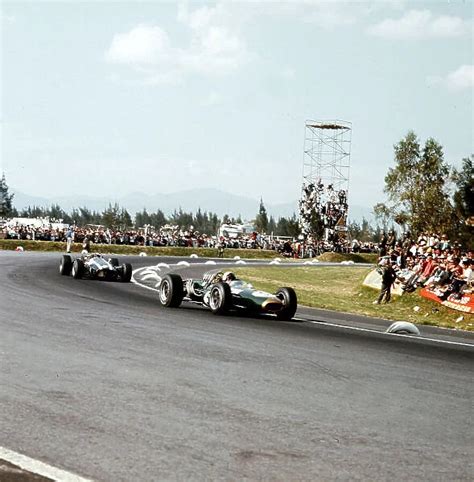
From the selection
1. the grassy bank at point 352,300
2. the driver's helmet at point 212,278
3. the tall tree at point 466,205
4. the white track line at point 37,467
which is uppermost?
the tall tree at point 466,205

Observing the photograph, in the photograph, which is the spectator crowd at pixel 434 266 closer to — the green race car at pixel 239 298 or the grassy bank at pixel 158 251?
the green race car at pixel 239 298

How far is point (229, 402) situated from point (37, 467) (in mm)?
2482

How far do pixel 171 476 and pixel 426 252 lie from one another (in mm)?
23104

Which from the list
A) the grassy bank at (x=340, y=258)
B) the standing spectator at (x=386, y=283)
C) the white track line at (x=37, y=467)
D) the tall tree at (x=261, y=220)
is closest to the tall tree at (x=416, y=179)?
the grassy bank at (x=340, y=258)

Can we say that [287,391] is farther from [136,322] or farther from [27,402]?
[136,322]

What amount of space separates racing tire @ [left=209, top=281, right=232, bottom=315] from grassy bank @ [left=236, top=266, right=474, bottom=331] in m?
5.31

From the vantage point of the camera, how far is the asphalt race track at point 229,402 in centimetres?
539

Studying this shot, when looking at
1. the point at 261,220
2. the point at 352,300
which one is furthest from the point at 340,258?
the point at 261,220

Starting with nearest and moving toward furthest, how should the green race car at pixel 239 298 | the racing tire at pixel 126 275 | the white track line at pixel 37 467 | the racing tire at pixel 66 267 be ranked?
the white track line at pixel 37 467
the green race car at pixel 239 298
the racing tire at pixel 126 275
the racing tire at pixel 66 267

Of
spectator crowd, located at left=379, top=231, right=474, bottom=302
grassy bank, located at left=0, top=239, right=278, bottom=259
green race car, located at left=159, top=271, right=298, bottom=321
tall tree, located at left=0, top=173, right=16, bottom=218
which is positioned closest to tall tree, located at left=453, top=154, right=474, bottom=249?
spectator crowd, located at left=379, top=231, right=474, bottom=302

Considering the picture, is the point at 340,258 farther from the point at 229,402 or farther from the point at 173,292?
the point at 229,402

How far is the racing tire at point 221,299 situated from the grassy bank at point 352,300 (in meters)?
5.31

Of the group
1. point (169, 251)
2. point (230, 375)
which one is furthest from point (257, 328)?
point (169, 251)

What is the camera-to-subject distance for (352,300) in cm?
2664
